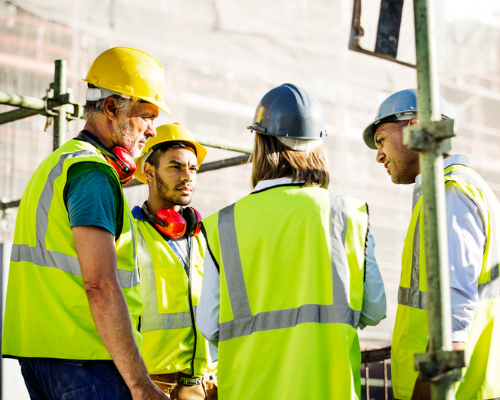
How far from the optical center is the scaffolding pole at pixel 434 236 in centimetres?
170

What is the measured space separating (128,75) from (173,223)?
973 mm

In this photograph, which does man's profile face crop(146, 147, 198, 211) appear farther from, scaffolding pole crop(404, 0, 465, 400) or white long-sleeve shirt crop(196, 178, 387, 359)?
scaffolding pole crop(404, 0, 465, 400)

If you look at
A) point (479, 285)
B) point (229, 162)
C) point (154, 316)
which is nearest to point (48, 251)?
point (154, 316)

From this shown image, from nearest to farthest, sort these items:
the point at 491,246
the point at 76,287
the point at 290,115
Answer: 1. the point at 76,287
2. the point at 491,246
3. the point at 290,115

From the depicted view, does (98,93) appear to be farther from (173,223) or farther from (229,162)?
(229,162)

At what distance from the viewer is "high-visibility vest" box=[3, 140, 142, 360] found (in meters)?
2.15

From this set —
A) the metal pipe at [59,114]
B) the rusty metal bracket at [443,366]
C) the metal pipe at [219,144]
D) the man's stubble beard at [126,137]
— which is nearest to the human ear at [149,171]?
the metal pipe at [219,144]

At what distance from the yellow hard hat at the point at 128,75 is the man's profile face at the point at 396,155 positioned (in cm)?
103

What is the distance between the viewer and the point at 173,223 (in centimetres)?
348

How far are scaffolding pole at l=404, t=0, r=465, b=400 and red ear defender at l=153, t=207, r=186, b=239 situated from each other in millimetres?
1922

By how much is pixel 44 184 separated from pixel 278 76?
11.7 metres

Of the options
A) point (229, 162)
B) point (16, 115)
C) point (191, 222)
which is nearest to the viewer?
point (191, 222)

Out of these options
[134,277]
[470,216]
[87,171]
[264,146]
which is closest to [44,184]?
[87,171]

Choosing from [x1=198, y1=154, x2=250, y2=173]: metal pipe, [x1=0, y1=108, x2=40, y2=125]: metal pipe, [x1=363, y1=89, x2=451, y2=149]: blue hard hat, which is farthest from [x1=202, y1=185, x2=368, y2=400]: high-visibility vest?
[x1=198, y1=154, x2=250, y2=173]: metal pipe
